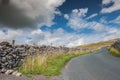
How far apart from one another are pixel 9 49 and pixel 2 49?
124 centimetres

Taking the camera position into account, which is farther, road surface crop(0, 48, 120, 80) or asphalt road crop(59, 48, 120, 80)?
asphalt road crop(59, 48, 120, 80)

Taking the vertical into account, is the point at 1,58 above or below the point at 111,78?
above

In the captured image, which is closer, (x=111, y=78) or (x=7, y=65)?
(x=111, y=78)

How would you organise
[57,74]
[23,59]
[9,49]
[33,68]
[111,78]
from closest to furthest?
[111,78] → [57,74] → [33,68] → [9,49] → [23,59]

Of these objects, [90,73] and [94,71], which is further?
[94,71]

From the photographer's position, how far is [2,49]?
23.5m

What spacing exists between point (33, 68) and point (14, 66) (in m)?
2.76

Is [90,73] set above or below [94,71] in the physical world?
below

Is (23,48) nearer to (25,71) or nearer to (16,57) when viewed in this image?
(16,57)

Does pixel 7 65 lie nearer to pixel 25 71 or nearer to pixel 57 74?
pixel 25 71

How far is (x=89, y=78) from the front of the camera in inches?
700

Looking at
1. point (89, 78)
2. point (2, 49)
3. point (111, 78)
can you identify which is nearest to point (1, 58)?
point (2, 49)

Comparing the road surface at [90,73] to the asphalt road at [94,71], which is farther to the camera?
the asphalt road at [94,71]

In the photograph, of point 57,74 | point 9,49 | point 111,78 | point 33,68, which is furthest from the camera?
point 9,49
